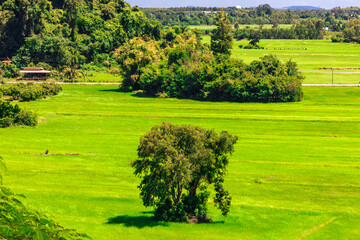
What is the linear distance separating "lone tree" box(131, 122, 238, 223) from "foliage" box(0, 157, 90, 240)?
21.5 metres

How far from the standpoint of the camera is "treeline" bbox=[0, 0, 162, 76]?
5221 inches

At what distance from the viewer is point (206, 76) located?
100750 millimetres

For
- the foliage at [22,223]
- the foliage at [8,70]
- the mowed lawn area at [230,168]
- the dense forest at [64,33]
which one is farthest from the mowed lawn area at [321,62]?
the foliage at [22,223]

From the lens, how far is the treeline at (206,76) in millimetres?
95688

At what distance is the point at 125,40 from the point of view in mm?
164625

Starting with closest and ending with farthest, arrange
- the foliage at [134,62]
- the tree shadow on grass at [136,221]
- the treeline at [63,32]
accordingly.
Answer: the tree shadow on grass at [136,221] → the foliage at [134,62] → the treeline at [63,32]

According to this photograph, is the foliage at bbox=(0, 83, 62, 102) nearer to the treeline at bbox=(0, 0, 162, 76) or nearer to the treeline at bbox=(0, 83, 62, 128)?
the treeline at bbox=(0, 83, 62, 128)

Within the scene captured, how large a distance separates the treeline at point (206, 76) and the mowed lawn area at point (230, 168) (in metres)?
5.06

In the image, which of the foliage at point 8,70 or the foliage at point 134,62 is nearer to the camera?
the foliage at point 134,62

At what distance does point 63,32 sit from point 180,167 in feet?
430

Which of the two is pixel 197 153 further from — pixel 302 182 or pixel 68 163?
pixel 68 163

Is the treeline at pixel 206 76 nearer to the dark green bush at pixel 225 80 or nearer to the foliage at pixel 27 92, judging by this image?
the dark green bush at pixel 225 80

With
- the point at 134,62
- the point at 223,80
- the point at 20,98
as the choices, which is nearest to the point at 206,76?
the point at 223,80

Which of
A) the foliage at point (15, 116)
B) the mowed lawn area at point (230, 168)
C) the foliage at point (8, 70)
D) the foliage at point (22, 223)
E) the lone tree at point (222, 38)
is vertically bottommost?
the mowed lawn area at point (230, 168)
